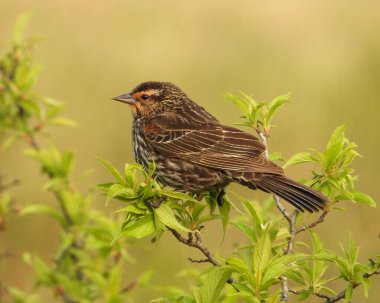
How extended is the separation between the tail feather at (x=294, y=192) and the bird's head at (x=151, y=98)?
1.26m

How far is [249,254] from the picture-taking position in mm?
3594

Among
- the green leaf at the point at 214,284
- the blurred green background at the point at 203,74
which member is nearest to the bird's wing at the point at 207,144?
the green leaf at the point at 214,284

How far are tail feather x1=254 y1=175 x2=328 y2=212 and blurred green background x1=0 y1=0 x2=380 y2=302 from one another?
3.08 metres

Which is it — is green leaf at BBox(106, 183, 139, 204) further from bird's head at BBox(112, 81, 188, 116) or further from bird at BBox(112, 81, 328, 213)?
bird's head at BBox(112, 81, 188, 116)

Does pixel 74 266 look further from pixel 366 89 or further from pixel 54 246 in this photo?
pixel 366 89

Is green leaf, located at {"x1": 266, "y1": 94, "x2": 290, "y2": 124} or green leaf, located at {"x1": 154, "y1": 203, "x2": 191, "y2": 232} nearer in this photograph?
green leaf, located at {"x1": 154, "y1": 203, "x2": 191, "y2": 232}

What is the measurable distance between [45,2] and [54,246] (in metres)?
5.82

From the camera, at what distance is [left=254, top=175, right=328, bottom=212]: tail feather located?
154 inches

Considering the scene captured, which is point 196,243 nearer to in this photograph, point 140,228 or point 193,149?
point 140,228

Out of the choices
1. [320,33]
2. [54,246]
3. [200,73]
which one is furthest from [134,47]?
[54,246]

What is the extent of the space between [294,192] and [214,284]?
0.98 m

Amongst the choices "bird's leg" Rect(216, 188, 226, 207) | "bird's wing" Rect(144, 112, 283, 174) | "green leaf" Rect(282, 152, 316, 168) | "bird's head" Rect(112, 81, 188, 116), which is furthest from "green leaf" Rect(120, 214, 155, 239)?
"bird's head" Rect(112, 81, 188, 116)

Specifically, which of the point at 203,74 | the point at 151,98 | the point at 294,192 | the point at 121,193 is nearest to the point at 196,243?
the point at 121,193

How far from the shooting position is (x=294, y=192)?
166 inches
